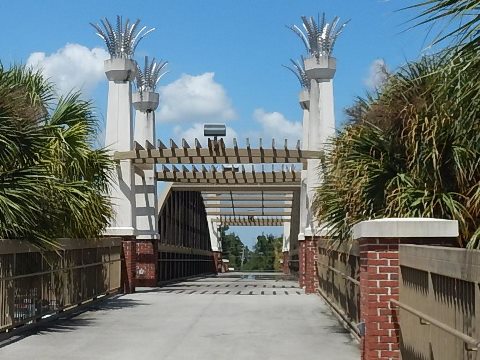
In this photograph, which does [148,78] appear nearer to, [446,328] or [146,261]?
[146,261]

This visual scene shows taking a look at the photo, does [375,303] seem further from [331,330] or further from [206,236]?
[206,236]

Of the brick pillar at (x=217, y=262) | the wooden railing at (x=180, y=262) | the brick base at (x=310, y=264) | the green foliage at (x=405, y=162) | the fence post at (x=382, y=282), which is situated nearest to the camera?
the fence post at (x=382, y=282)

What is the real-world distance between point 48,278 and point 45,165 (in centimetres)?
229

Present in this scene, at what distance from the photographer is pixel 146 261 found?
27.0 metres

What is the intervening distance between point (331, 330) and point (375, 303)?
15.8 feet

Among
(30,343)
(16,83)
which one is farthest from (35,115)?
(30,343)

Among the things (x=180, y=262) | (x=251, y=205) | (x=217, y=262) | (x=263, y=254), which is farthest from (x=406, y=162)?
(x=263, y=254)

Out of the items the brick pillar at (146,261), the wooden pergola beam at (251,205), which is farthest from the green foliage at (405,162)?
the wooden pergola beam at (251,205)

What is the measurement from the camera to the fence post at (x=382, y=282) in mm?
7855

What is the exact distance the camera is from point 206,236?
5481cm

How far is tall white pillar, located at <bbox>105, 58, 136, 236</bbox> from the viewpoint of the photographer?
25.0 metres

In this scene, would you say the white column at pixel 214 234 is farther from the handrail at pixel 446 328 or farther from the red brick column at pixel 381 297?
the handrail at pixel 446 328

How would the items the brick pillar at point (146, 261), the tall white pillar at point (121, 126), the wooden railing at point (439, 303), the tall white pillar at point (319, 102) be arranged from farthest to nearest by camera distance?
the brick pillar at point (146, 261), the tall white pillar at point (121, 126), the tall white pillar at point (319, 102), the wooden railing at point (439, 303)

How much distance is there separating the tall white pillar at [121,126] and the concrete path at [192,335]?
722 centimetres
